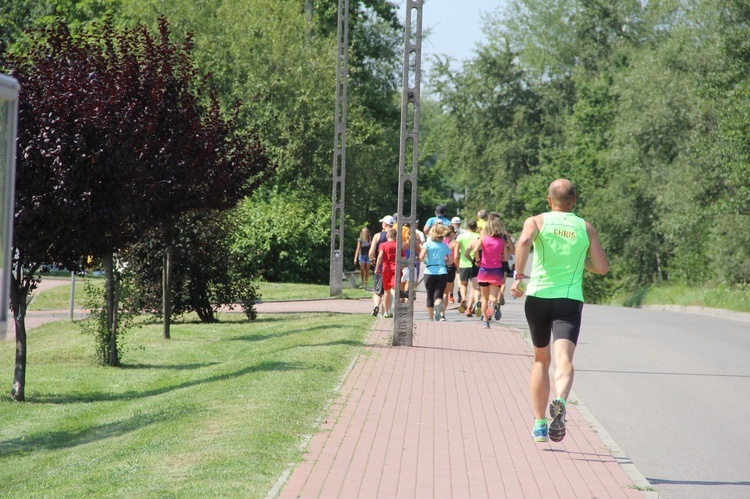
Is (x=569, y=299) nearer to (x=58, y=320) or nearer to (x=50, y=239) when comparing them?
(x=50, y=239)

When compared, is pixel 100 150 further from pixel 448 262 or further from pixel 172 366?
pixel 448 262

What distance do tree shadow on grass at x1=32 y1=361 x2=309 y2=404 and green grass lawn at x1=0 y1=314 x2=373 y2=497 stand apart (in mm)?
23

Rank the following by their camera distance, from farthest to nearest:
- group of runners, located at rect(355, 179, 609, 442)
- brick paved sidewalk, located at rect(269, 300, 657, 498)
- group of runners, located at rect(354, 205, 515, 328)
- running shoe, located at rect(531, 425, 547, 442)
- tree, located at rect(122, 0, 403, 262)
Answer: tree, located at rect(122, 0, 403, 262) < group of runners, located at rect(354, 205, 515, 328) < running shoe, located at rect(531, 425, 547, 442) < group of runners, located at rect(355, 179, 609, 442) < brick paved sidewalk, located at rect(269, 300, 657, 498)

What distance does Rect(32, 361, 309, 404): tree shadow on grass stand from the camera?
1223 centimetres

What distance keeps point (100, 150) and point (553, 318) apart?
6355 mm

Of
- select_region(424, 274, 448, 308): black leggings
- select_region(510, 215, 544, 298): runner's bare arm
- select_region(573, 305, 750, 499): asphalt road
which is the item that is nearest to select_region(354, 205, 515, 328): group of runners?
select_region(424, 274, 448, 308): black leggings

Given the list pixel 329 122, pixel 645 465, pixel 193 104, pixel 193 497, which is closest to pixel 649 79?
pixel 329 122

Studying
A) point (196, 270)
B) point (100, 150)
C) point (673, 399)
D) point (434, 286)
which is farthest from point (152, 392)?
point (196, 270)

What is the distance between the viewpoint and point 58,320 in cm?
2333

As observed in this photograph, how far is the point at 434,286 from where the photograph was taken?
1845 centimetres

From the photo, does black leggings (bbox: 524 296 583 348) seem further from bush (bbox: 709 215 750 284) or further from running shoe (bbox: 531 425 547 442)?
bush (bbox: 709 215 750 284)

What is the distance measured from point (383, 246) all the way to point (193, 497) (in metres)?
12.6

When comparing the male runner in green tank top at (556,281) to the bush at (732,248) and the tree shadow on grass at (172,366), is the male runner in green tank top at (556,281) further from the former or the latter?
the bush at (732,248)

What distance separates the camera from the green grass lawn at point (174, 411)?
690cm
